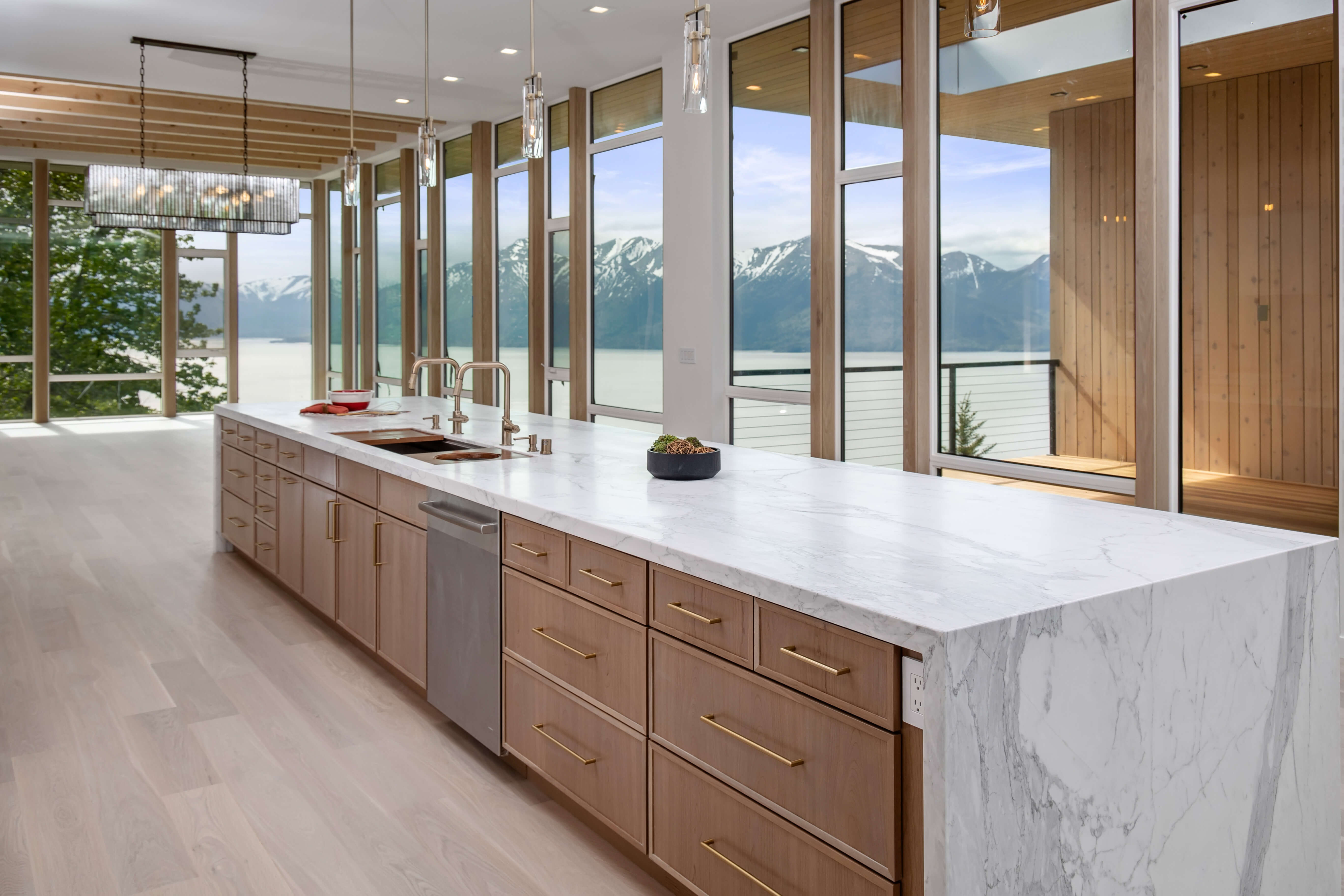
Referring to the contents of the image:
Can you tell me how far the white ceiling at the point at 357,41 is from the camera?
18.8 feet

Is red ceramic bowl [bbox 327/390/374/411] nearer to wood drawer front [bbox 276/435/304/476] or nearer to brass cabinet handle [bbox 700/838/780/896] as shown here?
wood drawer front [bbox 276/435/304/476]

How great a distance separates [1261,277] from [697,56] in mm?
2679

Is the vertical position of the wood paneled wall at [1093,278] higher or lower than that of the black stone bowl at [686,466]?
higher

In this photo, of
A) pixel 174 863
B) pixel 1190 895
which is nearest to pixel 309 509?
pixel 174 863

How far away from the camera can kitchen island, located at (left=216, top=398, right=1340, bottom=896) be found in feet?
5.01

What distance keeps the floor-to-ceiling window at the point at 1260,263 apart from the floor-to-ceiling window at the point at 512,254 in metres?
5.65

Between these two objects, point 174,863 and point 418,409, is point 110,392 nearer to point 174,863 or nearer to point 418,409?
point 418,409

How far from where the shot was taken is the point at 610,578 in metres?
2.29

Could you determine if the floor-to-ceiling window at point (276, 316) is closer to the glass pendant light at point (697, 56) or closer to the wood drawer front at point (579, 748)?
the wood drawer front at point (579, 748)

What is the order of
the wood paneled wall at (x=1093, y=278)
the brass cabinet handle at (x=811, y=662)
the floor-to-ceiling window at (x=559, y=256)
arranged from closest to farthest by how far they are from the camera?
the brass cabinet handle at (x=811, y=662)
the wood paneled wall at (x=1093, y=278)
the floor-to-ceiling window at (x=559, y=256)

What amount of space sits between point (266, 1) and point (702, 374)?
3.29 m

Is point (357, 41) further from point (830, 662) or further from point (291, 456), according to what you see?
point (830, 662)

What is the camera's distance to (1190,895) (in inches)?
71.9

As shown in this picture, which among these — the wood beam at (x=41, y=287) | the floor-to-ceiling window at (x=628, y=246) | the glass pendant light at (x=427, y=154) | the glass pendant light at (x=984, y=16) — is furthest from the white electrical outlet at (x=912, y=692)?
the wood beam at (x=41, y=287)
